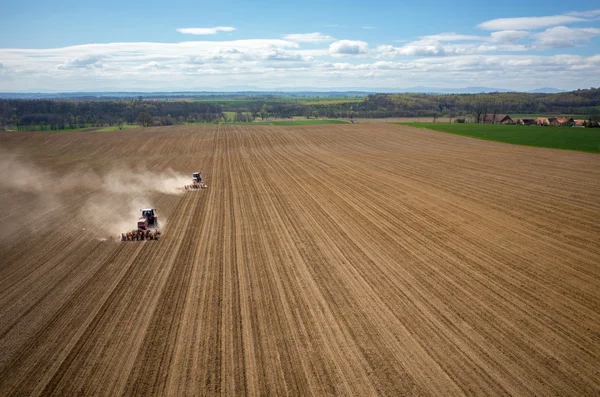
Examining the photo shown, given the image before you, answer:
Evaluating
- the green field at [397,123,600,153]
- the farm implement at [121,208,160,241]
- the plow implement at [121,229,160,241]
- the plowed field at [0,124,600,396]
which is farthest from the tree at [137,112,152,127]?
the plow implement at [121,229,160,241]

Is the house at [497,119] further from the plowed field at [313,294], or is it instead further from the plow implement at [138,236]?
the plow implement at [138,236]

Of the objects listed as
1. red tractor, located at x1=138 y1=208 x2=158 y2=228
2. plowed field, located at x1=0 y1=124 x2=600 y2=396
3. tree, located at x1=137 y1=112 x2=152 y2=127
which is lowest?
plowed field, located at x1=0 y1=124 x2=600 y2=396

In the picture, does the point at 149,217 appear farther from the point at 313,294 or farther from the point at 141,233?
the point at 313,294

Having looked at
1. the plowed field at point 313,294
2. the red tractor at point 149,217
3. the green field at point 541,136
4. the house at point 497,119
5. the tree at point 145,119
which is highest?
the house at point 497,119

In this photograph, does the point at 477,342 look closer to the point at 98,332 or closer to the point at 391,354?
the point at 391,354

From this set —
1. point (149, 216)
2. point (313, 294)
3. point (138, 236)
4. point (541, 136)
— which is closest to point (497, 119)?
point (541, 136)

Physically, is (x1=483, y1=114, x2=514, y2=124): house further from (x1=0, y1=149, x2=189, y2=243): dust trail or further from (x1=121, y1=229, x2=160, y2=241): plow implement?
(x1=121, y1=229, x2=160, y2=241): plow implement

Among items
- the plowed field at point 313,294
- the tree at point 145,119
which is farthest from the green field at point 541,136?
the tree at point 145,119

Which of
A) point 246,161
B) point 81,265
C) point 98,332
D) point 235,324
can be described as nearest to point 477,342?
point 235,324
